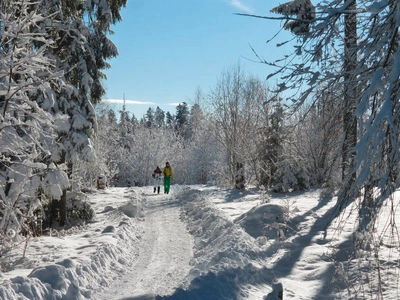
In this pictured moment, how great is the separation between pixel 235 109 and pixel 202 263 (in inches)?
722

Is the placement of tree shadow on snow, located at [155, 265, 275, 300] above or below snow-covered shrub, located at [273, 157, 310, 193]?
below

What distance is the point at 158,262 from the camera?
24.8 feet

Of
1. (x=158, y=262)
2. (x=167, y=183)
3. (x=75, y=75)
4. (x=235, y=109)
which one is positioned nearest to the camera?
(x=158, y=262)

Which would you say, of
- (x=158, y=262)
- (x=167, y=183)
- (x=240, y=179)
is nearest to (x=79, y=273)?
(x=158, y=262)

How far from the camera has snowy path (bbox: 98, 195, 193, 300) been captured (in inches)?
233

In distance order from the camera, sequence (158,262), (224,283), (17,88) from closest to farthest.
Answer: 1. (224,283)
2. (17,88)
3. (158,262)

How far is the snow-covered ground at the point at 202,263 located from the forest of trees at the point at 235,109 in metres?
1.15

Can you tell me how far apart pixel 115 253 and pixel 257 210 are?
14.9 ft

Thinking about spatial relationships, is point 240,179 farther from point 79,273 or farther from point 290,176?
point 79,273

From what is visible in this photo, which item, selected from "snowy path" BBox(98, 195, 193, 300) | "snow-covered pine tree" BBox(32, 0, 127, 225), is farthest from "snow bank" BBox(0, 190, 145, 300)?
"snow-covered pine tree" BBox(32, 0, 127, 225)

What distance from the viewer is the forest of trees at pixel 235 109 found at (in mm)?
3344

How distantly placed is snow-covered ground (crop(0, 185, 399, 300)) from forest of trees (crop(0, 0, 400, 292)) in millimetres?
1146

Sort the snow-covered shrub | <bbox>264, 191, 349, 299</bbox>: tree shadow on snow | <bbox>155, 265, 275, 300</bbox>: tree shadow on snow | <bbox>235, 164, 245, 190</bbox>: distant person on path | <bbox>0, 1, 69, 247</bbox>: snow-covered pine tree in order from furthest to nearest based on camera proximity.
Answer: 1. <bbox>235, 164, 245, 190</bbox>: distant person on path
2. the snow-covered shrub
3. <bbox>0, 1, 69, 247</bbox>: snow-covered pine tree
4. <bbox>264, 191, 349, 299</bbox>: tree shadow on snow
5. <bbox>155, 265, 275, 300</bbox>: tree shadow on snow

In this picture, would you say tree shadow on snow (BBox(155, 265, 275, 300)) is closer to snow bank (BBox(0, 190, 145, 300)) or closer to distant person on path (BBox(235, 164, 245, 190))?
snow bank (BBox(0, 190, 145, 300))
